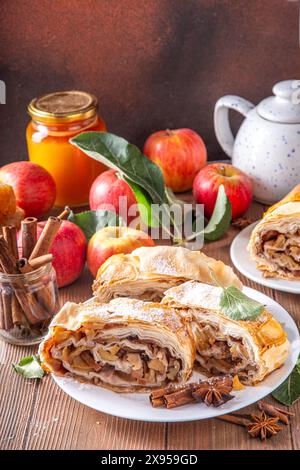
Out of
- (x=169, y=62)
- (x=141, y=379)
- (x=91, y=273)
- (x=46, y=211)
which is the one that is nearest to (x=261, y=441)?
(x=141, y=379)

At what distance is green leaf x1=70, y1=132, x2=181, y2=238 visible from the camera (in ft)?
6.64

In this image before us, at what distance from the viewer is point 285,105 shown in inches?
83.9

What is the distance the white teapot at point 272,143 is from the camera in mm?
2115

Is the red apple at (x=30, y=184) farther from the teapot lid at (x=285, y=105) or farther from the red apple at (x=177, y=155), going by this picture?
the teapot lid at (x=285, y=105)

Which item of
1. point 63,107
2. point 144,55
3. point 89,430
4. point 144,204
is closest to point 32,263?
point 89,430

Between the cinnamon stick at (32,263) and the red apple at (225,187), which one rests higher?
the cinnamon stick at (32,263)

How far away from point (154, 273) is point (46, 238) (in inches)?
9.4

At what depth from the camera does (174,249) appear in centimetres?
170

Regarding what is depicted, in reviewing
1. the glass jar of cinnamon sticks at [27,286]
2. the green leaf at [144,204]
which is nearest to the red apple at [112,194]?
the green leaf at [144,204]

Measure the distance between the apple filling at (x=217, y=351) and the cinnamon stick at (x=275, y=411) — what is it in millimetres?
72

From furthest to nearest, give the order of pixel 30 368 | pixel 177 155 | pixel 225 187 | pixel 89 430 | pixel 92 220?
pixel 177 155 < pixel 225 187 < pixel 92 220 < pixel 30 368 < pixel 89 430

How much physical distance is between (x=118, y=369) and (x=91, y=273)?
1.65ft

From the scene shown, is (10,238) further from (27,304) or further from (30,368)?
(30,368)

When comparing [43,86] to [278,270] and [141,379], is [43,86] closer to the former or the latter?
[278,270]
